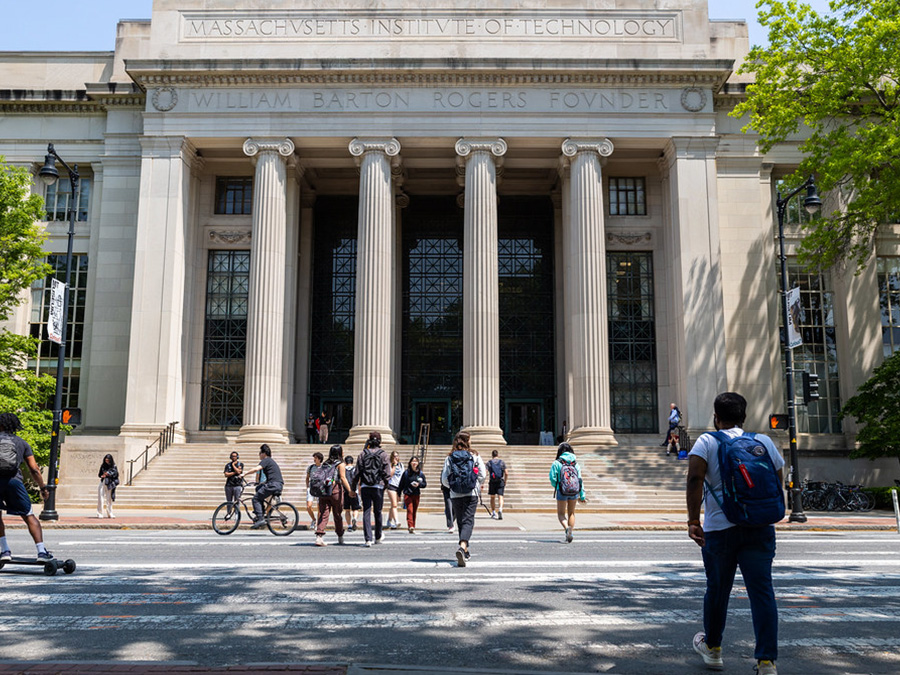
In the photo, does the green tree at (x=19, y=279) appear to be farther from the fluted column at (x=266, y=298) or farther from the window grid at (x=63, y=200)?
the window grid at (x=63, y=200)

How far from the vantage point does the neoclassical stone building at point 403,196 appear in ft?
108

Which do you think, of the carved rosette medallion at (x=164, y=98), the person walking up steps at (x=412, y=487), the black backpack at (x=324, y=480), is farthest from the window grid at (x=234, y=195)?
the black backpack at (x=324, y=480)

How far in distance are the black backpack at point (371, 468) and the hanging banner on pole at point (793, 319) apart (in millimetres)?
13302

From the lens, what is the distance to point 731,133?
35.7 m

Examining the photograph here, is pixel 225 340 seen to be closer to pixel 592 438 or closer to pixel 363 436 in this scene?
pixel 363 436

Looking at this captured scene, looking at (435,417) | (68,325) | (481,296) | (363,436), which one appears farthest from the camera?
(435,417)

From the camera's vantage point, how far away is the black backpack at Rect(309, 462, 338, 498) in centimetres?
1447

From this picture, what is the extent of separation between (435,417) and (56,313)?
20702 mm

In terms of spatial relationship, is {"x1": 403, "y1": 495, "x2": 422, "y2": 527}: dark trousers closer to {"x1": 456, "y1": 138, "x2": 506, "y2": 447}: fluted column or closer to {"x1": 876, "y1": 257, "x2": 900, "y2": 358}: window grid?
{"x1": 456, "y1": 138, "x2": 506, "y2": 447}: fluted column

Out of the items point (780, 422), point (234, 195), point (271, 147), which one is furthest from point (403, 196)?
point (780, 422)

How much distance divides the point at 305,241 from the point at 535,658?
116 feet

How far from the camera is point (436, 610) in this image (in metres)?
7.53

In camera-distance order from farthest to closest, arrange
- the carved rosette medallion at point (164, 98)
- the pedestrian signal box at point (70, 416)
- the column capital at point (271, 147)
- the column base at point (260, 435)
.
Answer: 1. the carved rosette medallion at point (164, 98)
2. the column capital at point (271, 147)
3. the column base at point (260, 435)
4. the pedestrian signal box at point (70, 416)

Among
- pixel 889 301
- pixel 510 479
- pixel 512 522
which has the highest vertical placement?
pixel 889 301
